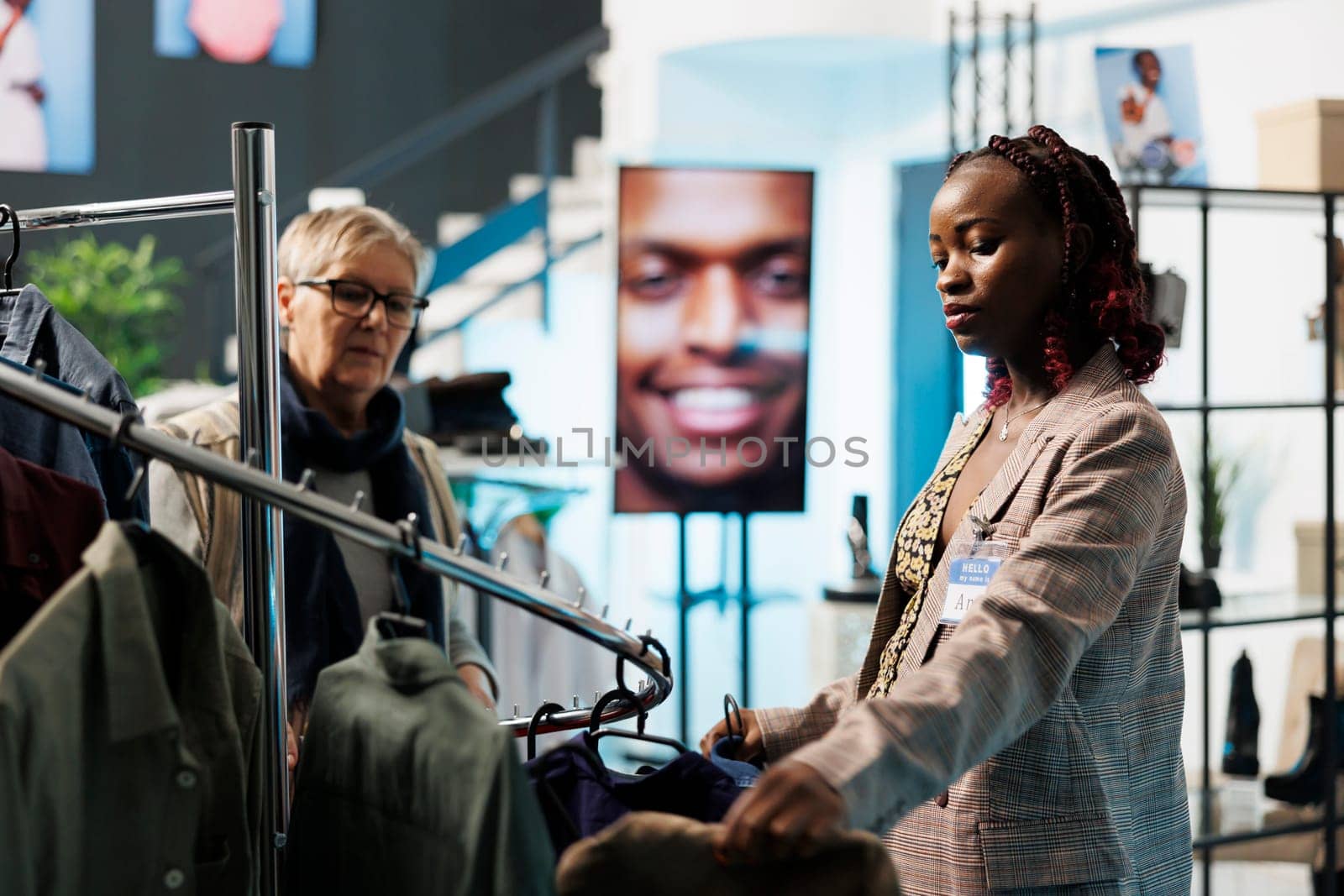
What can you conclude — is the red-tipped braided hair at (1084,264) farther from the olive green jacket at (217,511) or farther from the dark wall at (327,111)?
the dark wall at (327,111)

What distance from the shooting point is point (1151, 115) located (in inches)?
145

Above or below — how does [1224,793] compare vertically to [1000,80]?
below

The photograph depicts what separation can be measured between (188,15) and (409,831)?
284 inches

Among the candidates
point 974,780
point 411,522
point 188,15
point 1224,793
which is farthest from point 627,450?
point 188,15

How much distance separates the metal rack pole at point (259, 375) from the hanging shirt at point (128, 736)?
0.44ft

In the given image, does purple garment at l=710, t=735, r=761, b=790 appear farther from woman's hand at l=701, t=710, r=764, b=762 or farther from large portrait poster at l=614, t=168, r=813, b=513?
large portrait poster at l=614, t=168, r=813, b=513

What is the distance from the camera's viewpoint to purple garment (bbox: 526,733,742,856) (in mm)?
1351

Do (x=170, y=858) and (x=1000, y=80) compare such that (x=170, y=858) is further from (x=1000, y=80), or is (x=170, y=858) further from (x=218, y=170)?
(x=218, y=170)

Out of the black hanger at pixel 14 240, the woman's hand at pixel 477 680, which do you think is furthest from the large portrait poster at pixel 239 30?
the black hanger at pixel 14 240

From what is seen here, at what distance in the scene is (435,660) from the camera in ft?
3.68

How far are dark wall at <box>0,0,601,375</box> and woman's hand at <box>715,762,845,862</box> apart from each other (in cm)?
631

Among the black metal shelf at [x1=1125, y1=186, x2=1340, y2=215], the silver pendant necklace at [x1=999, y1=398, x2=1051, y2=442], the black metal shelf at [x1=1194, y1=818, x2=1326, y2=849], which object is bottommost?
the black metal shelf at [x1=1194, y1=818, x2=1326, y2=849]

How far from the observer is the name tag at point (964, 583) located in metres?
1.55

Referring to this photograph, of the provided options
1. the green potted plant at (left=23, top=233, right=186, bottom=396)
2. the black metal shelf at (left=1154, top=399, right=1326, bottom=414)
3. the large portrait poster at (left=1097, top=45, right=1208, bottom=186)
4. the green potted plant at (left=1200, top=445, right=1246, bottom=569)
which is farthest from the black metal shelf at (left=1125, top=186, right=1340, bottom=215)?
the green potted plant at (left=23, top=233, right=186, bottom=396)
